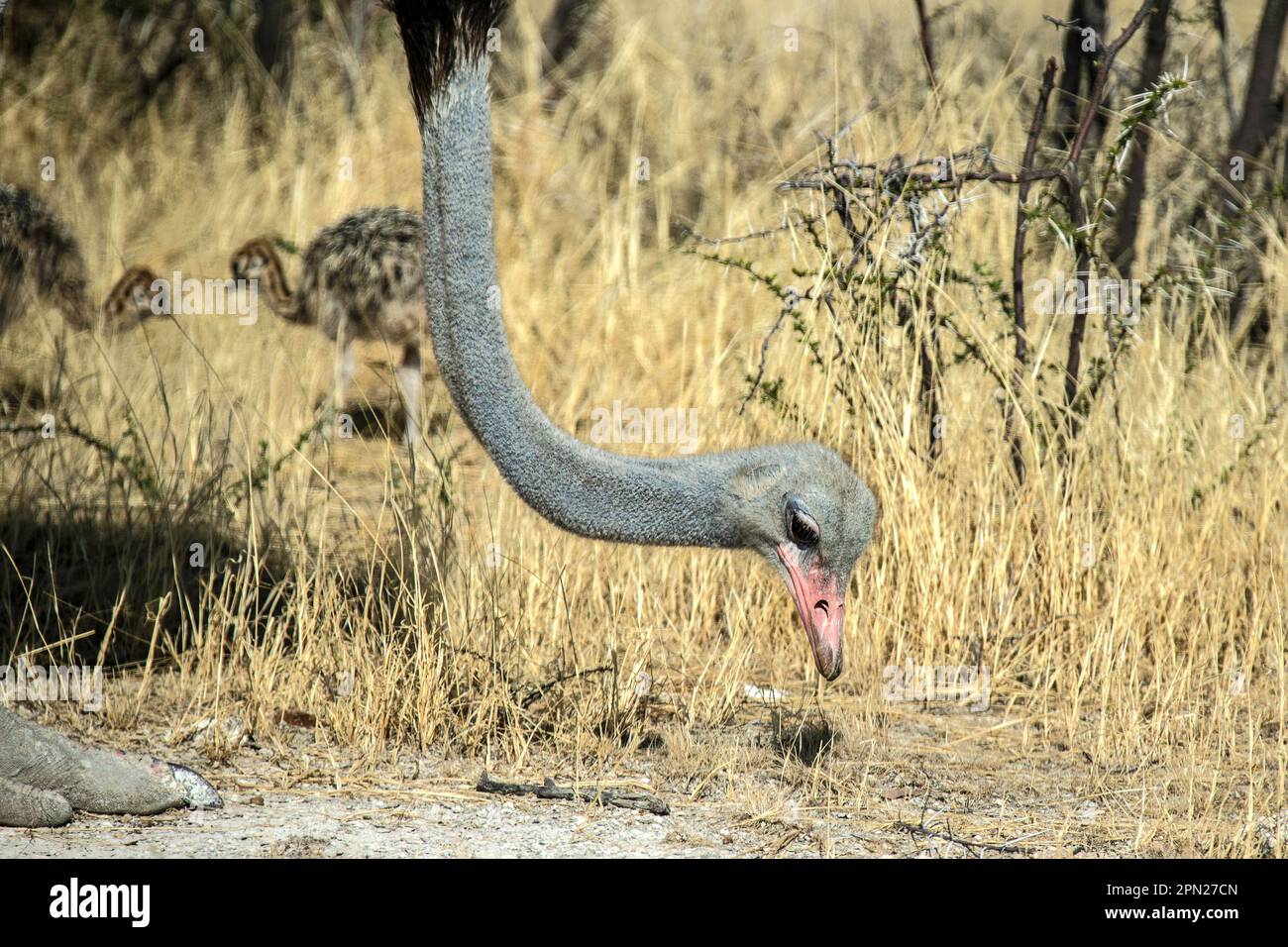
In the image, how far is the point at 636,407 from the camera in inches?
322

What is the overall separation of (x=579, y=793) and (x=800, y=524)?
1226 millimetres

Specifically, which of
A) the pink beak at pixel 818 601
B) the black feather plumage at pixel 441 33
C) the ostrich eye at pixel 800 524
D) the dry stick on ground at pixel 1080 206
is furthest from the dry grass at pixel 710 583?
the black feather plumage at pixel 441 33

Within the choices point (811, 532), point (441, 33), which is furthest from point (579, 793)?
point (441, 33)

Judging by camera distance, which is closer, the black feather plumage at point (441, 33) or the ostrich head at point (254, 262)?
the black feather plumage at point (441, 33)

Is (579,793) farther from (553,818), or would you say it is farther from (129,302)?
(129,302)

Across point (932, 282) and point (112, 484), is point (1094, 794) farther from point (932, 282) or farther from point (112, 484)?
point (112, 484)

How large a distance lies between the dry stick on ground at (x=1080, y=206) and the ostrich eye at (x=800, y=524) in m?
2.39

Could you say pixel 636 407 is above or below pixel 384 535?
above

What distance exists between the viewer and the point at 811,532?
4.25m

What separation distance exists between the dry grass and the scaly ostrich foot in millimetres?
558

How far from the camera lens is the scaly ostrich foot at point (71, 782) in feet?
14.9

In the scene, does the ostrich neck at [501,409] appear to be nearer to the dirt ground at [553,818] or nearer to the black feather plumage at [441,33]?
the black feather plumage at [441,33]
